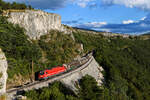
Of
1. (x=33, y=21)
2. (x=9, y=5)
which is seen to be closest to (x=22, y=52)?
(x=33, y=21)

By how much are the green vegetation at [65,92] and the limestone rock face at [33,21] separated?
873 inches

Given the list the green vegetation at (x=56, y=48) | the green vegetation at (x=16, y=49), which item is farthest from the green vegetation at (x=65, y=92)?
the green vegetation at (x=56, y=48)

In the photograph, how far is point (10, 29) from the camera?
116ft

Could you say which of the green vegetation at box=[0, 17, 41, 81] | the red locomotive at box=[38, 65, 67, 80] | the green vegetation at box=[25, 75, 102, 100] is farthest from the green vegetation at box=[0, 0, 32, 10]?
the green vegetation at box=[25, 75, 102, 100]

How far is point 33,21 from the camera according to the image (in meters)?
44.8

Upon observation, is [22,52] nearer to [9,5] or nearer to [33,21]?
[33,21]

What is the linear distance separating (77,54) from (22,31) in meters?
27.4

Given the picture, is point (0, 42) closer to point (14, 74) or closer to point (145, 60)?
point (14, 74)

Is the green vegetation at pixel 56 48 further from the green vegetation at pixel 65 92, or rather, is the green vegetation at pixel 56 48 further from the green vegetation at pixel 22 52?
the green vegetation at pixel 65 92

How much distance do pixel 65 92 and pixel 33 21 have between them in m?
27.2

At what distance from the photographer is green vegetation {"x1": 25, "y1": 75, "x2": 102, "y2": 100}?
74.9ft

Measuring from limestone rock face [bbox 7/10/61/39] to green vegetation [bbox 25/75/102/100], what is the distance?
22.2 meters

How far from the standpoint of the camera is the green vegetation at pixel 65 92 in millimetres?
22828

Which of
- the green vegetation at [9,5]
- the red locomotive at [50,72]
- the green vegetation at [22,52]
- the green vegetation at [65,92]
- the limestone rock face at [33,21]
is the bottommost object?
the green vegetation at [65,92]
